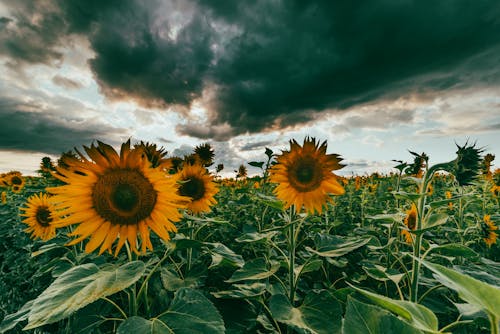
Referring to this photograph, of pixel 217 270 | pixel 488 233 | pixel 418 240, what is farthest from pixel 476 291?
pixel 488 233

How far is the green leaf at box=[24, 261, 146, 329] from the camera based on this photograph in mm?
1031

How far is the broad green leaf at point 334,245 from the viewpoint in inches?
70.2

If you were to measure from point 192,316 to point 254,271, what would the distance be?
0.65 metres

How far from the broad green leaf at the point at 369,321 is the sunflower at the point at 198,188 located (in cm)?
214

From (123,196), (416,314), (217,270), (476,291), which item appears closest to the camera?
(476,291)

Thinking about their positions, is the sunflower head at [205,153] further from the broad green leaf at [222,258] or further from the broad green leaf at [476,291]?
the broad green leaf at [476,291]

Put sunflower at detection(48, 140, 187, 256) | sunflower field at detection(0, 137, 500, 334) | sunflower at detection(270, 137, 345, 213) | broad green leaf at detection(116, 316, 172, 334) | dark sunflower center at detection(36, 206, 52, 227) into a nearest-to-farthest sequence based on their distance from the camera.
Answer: sunflower field at detection(0, 137, 500, 334) → broad green leaf at detection(116, 316, 172, 334) → sunflower at detection(48, 140, 187, 256) → sunflower at detection(270, 137, 345, 213) → dark sunflower center at detection(36, 206, 52, 227)

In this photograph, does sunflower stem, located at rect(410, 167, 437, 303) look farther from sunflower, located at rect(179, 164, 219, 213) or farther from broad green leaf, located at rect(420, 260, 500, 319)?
sunflower, located at rect(179, 164, 219, 213)

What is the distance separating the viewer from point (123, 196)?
65.2 inches

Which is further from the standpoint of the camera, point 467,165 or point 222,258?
point 467,165

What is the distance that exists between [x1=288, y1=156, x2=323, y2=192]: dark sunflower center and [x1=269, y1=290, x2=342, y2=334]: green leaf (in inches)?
42.5

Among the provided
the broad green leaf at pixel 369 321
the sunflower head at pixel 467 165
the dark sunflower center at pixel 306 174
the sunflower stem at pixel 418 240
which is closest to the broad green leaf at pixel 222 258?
the dark sunflower center at pixel 306 174

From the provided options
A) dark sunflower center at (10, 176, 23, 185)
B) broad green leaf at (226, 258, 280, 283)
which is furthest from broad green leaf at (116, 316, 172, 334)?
dark sunflower center at (10, 176, 23, 185)

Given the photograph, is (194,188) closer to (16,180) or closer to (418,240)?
(418,240)
